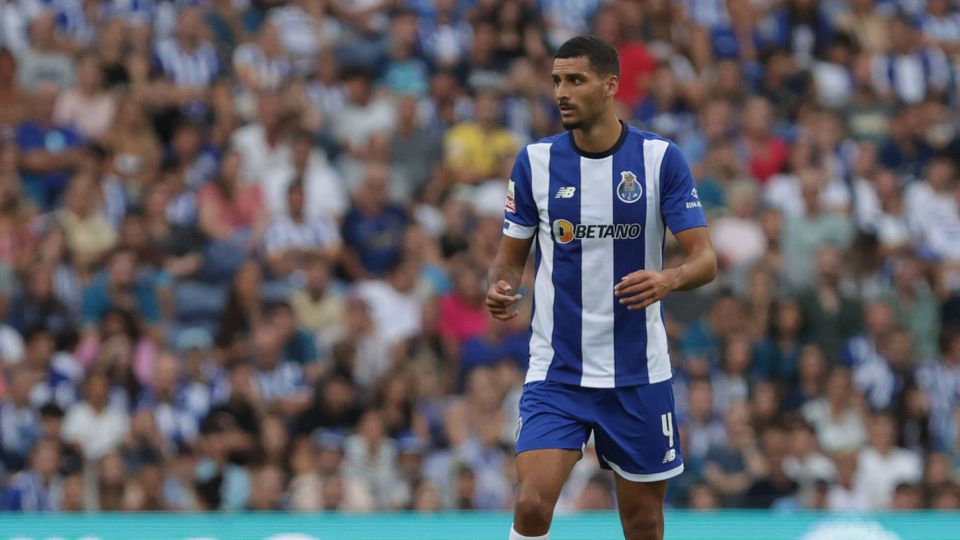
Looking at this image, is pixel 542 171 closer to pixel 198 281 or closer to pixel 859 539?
pixel 859 539

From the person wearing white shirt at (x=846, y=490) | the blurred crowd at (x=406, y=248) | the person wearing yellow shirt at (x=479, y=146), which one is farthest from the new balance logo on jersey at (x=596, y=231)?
the person wearing yellow shirt at (x=479, y=146)

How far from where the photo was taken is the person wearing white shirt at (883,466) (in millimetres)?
11461

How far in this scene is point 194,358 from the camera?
1165cm

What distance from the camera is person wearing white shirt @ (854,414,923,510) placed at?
37.6ft

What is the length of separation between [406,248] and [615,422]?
21.2ft

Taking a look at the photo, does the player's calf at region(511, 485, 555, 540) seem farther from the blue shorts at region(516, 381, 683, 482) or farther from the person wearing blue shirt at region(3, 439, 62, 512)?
the person wearing blue shirt at region(3, 439, 62, 512)

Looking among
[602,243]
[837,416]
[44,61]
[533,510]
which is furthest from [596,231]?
[44,61]

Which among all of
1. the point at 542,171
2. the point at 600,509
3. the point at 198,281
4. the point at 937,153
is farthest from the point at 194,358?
the point at 937,153

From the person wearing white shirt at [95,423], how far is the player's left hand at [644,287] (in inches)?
240

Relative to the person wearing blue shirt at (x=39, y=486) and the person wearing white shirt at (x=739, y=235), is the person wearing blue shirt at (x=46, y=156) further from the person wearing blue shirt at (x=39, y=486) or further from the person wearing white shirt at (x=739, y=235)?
the person wearing white shirt at (x=739, y=235)

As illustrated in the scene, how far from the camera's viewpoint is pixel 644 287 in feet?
19.5

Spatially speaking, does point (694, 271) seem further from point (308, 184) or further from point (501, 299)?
point (308, 184)

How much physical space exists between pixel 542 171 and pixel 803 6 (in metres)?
10.0

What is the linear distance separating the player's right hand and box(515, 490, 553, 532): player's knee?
2.14 ft
